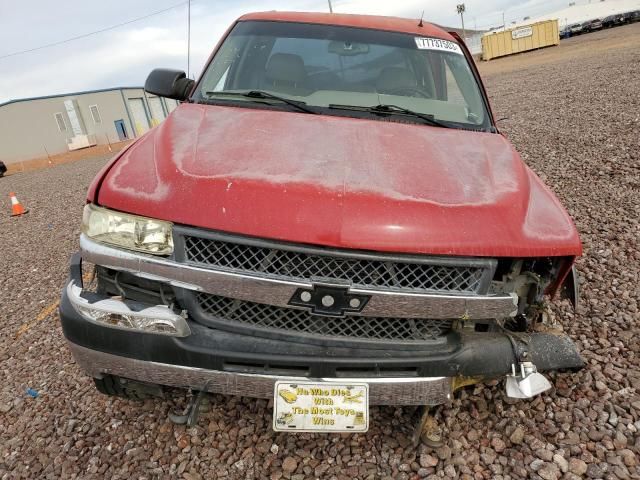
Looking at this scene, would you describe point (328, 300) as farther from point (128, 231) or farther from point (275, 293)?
point (128, 231)

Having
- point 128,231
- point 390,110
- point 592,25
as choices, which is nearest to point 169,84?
point 390,110

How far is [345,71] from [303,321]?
1.83m

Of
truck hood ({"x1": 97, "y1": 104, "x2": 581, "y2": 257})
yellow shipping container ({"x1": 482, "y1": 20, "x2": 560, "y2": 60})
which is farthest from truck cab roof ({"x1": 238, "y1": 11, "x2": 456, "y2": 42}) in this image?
yellow shipping container ({"x1": 482, "y1": 20, "x2": 560, "y2": 60})

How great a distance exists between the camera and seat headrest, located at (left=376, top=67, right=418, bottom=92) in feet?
9.79

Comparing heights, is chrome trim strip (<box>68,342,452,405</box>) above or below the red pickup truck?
below

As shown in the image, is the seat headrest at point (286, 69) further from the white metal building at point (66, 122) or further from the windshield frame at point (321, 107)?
the white metal building at point (66, 122)

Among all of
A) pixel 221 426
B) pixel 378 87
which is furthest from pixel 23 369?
pixel 378 87

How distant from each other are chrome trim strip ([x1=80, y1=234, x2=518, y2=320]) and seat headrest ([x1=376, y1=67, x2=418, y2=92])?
5.51 ft

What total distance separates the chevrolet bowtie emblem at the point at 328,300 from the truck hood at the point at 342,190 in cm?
19

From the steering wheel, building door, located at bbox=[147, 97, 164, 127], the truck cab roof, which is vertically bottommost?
building door, located at bbox=[147, 97, 164, 127]

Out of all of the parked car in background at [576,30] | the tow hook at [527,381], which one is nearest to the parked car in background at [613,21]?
the parked car in background at [576,30]

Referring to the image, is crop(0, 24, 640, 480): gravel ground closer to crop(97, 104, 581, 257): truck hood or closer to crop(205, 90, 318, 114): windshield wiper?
crop(97, 104, 581, 257): truck hood

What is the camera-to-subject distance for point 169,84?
3.12 meters

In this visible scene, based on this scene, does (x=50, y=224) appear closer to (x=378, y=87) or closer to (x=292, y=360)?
(x=378, y=87)
